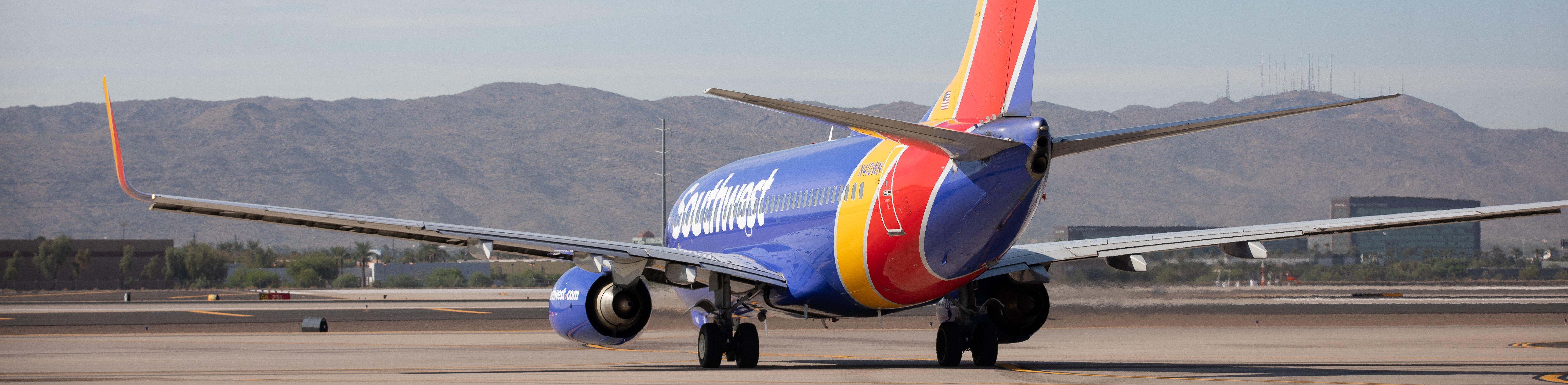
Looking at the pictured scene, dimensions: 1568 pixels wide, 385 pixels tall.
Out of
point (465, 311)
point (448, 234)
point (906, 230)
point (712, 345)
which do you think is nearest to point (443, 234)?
point (448, 234)

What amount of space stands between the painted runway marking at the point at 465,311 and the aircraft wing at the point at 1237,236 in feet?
112

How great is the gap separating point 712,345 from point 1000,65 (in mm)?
6031

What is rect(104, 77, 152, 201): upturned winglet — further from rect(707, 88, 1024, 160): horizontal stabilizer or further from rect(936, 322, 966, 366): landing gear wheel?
rect(936, 322, 966, 366): landing gear wheel

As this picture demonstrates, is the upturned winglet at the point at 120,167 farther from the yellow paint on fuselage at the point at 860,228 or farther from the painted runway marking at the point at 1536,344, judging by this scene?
the painted runway marking at the point at 1536,344

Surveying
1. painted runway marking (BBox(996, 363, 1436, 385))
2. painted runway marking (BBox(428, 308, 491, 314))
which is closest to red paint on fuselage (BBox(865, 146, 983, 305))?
painted runway marking (BBox(996, 363, 1436, 385))

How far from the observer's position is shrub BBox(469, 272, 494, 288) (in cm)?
12556

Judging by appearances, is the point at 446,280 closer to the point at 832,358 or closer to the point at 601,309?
the point at 832,358

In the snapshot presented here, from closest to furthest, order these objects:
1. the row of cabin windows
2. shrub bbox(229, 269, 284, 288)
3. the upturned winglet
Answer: the upturned winglet → the row of cabin windows → shrub bbox(229, 269, 284, 288)

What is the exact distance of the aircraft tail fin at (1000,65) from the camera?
60.8 ft

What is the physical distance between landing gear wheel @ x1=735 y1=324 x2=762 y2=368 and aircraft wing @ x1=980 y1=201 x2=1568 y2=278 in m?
3.66

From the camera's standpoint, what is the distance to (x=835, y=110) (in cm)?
1559

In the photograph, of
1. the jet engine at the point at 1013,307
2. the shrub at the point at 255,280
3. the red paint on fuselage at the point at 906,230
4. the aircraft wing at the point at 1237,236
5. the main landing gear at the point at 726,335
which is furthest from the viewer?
the shrub at the point at 255,280

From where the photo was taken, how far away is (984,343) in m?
21.4

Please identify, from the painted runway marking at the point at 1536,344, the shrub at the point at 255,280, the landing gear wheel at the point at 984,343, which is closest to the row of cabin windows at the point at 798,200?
the landing gear wheel at the point at 984,343
